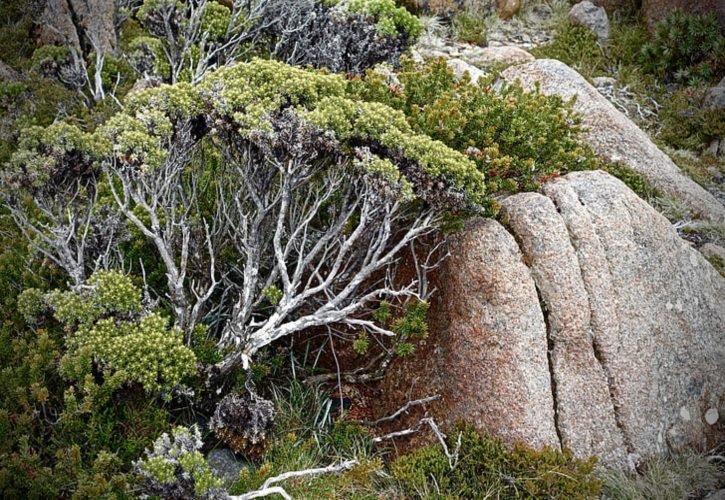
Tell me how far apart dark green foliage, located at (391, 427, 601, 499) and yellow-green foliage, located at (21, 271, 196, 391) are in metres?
2.18

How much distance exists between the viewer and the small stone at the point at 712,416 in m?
6.54

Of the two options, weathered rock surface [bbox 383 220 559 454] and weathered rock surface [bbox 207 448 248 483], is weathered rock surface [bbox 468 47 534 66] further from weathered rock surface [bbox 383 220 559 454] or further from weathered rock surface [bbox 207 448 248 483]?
weathered rock surface [bbox 207 448 248 483]

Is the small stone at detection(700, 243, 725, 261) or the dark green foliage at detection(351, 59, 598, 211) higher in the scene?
the dark green foliage at detection(351, 59, 598, 211)

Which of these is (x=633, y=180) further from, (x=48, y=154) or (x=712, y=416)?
(x=48, y=154)

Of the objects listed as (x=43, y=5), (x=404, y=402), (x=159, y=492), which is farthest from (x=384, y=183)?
(x=43, y=5)

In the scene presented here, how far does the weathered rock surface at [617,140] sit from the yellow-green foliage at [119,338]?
661 cm

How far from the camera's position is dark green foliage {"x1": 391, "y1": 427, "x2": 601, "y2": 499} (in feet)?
17.1

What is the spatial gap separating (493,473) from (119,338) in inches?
133

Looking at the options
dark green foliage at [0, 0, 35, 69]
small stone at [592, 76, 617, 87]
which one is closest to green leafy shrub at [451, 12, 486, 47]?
small stone at [592, 76, 617, 87]

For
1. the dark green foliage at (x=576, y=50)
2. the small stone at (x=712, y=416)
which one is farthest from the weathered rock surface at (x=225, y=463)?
the dark green foliage at (x=576, y=50)

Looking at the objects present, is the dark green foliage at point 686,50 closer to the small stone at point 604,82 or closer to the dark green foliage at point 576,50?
the dark green foliage at point 576,50

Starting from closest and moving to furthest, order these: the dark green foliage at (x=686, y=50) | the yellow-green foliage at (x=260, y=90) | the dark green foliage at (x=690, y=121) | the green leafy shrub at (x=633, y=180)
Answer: the yellow-green foliage at (x=260, y=90)
the green leafy shrub at (x=633, y=180)
the dark green foliage at (x=690, y=121)
the dark green foliage at (x=686, y=50)

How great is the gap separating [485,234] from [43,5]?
404 inches

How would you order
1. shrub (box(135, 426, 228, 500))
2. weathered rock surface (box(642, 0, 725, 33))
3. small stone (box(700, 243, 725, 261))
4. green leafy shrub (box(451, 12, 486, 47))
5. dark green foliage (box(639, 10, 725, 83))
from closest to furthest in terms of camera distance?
1. shrub (box(135, 426, 228, 500))
2. small stone (box(700, 243, 725, 261))
3. dark green foliage (box(639, 10, 725, 83))
4. weathered rock surface (box(642, 0, 725, 33))
5. green leafy shrub (box(451, 12, 486, 47))
